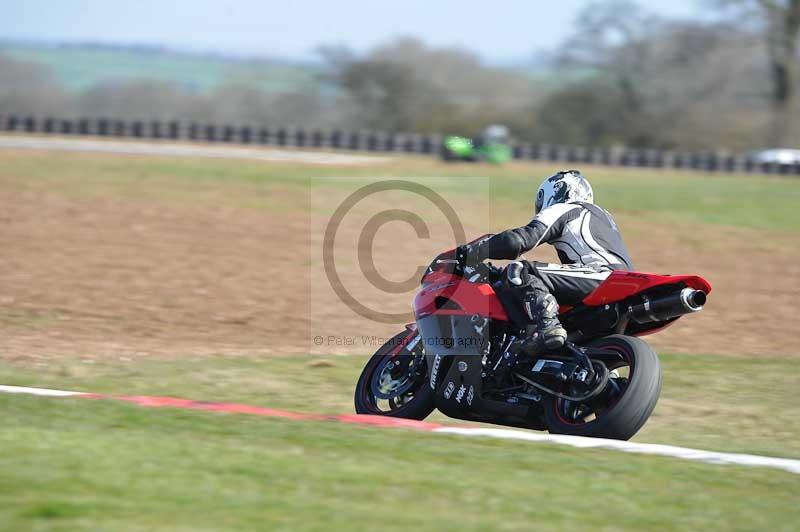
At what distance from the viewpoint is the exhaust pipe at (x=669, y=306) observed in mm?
6613

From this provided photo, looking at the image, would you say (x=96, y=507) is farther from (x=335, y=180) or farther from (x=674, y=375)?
(x=335, y=180)

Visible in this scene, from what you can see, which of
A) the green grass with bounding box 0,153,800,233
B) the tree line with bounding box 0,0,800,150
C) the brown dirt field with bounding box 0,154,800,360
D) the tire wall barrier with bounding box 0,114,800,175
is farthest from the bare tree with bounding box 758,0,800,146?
the brown dirt field with bounding box 0,154,800,360

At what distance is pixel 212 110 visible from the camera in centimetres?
8006

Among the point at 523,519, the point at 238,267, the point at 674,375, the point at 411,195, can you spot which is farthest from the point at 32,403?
the point at 411,195

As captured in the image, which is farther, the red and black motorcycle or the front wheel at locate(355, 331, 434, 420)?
the front wheel at locate(355, 331, 434, 420)

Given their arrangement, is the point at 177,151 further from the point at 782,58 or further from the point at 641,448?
the point at 641,448

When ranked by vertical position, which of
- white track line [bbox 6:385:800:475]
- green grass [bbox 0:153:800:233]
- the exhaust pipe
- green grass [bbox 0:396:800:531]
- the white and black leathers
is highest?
the white and black leathers

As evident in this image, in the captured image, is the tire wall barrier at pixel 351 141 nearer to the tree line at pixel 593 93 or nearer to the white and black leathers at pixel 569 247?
the tree line at pixel 593 93

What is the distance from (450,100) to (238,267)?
172 ft

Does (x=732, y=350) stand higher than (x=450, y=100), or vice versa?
(x=450, y=100)

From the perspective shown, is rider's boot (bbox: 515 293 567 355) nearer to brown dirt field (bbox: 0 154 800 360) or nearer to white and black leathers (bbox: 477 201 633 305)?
white and black leathers (bbox: 477 201 633 305)

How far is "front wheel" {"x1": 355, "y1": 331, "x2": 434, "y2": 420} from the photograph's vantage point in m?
7.72

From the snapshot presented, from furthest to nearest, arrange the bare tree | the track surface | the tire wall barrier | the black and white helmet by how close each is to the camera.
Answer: the bare tree, the tire wall barrier, the track surface, the black and white helmet

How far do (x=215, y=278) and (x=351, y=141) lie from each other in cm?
3185
